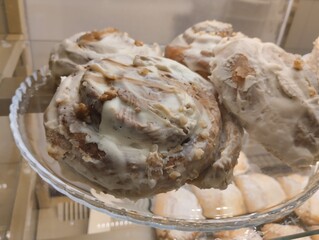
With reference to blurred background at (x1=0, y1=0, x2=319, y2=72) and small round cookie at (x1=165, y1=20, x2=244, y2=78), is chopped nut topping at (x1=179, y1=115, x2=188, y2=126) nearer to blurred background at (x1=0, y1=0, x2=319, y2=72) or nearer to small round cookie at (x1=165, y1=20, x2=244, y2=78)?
small round cookie at (x1=165, y1=20, x2=244, y2=78)

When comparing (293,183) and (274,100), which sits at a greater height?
(274,100)

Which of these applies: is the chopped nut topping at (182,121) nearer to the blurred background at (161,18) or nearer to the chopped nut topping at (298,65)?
the chopped nut topping at (298,65)

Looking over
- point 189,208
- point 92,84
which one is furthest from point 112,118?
point 189,208

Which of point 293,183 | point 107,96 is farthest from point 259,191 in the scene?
point 107,96

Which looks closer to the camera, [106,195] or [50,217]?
[106,195]

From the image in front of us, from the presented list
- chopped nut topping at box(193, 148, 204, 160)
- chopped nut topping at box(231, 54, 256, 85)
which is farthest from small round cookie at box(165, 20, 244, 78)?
chopped nut topping at box(193, 148, 204, 160)

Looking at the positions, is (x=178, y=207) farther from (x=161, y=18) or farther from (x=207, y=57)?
(x=161, y=18)
